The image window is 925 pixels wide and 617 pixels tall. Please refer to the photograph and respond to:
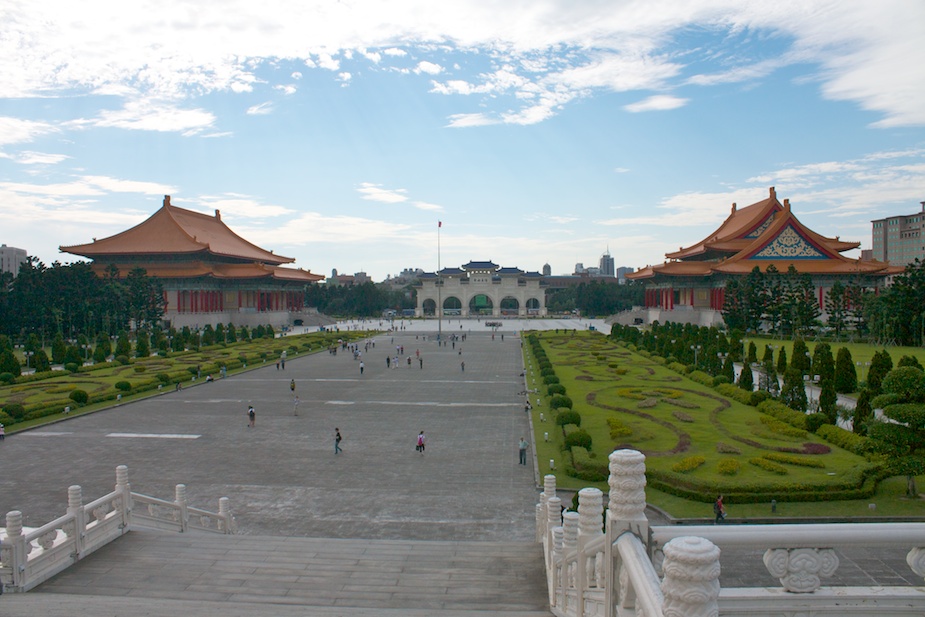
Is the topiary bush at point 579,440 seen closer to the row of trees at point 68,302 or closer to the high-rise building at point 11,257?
the row of trees at point 68,302

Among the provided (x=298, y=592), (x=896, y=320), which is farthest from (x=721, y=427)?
(x=896, y=320)

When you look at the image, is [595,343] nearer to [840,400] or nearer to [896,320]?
[896,320]

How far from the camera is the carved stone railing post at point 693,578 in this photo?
9.65 feet

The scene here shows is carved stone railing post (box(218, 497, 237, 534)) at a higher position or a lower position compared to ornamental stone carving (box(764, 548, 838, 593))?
lower

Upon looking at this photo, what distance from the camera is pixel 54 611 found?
711 centimetres

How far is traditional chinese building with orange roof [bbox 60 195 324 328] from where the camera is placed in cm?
6681

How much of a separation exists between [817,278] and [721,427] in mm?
42546

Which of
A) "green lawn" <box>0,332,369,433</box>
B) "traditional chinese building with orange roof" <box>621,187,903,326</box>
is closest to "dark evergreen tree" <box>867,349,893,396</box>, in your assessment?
"green lawn" <box>0,332,369,433</box>

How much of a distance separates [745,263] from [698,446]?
42.7m

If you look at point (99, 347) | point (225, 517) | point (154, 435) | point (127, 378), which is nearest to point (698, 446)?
point (225, 517)

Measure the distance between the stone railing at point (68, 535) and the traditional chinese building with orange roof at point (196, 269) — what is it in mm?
56473

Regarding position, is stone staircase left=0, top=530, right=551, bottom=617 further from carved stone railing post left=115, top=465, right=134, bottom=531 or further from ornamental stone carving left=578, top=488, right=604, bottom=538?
ornamental stone carving left=578, top=488, right=604, bottom=538

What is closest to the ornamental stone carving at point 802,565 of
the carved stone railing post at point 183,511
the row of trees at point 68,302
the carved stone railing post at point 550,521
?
the carved stone railing post at point 550,521

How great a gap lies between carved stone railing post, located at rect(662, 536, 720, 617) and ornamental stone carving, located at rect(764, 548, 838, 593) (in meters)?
1.03
